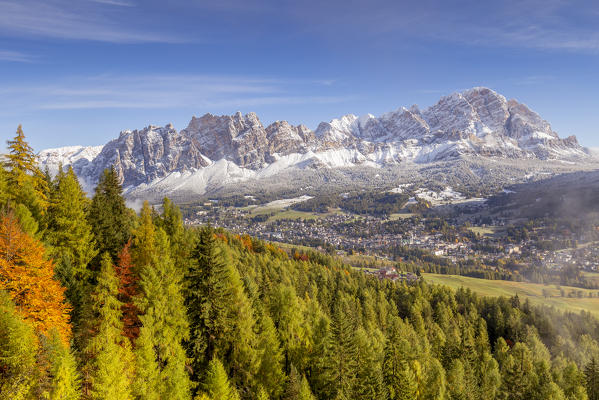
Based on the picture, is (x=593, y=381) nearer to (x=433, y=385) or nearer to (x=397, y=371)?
(x=433, y=385)

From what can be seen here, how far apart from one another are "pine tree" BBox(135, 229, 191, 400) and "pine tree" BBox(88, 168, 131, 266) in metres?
14.1

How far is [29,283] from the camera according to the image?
29.4 metres

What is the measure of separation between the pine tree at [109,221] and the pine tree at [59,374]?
20158 millimetres

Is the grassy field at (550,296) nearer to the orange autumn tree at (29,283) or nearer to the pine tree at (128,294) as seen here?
the pine tree at (128,294)

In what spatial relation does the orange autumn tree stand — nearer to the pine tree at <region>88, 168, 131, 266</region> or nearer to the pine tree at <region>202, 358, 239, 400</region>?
the pine tree at <region>88, 168, 131, 266</region>

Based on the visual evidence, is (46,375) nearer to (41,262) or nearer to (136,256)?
(41,262)

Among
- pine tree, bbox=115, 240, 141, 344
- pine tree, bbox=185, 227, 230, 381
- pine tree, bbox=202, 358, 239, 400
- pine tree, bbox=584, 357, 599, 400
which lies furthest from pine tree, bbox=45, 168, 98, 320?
pine tree, bbox=584, 357, 599, 400

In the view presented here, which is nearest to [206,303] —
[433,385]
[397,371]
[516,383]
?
[397,371]

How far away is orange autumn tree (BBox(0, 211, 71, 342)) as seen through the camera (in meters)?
28.8

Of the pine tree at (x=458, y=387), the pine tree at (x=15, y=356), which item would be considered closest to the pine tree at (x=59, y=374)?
the pine tree at (x=15, y=356)

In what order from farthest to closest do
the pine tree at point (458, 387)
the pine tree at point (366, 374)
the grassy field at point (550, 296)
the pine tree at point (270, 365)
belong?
the grassy field at point (550, 296) → the pine tree at point (458, 387) → the pine tree at point (366, 374) → the pine tree at point (270, 365)

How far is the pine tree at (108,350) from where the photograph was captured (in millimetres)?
25172

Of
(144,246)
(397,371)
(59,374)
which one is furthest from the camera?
(397,371)

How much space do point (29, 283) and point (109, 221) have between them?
1826cm
